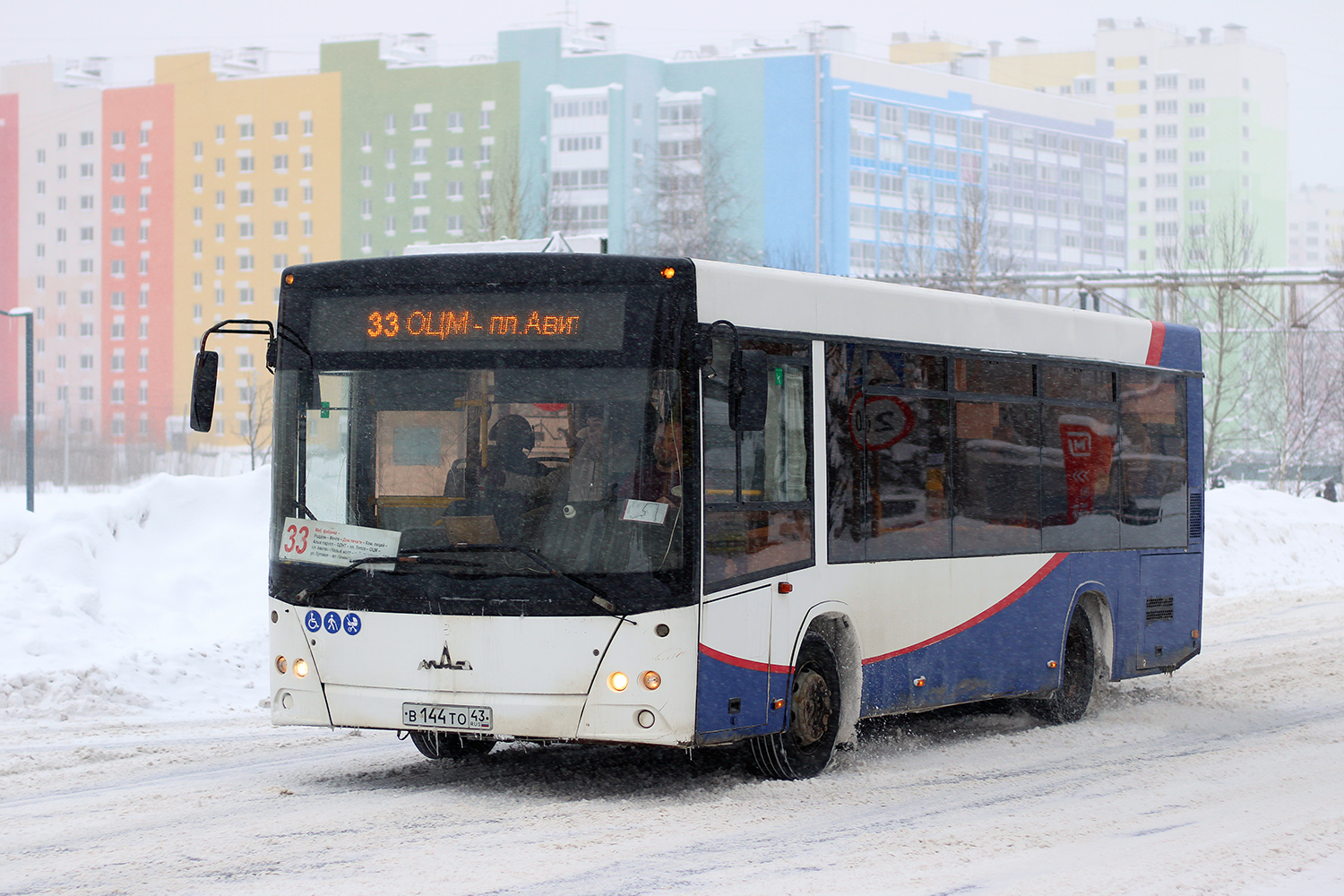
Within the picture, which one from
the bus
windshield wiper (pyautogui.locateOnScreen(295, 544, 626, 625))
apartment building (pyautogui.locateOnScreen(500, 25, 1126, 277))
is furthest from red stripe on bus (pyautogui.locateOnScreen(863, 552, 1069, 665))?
apartment building (pyautogui.locateOnScreen(500, 25, 1126, 277))

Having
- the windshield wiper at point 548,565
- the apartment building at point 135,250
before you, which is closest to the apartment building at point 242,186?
the apartment building at point 135,250

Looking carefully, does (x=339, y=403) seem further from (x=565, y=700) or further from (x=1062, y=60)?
(x=1062, y=60)

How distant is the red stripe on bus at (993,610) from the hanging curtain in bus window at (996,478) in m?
0.21

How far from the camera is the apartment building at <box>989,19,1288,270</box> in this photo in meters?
177

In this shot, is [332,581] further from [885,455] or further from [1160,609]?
[1160,609]

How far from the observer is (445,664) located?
9.08 metres

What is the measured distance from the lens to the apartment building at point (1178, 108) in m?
177

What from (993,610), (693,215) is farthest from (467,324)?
(693,215)

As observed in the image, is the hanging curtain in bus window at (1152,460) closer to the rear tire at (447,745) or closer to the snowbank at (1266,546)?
the rear tire at (447,745)

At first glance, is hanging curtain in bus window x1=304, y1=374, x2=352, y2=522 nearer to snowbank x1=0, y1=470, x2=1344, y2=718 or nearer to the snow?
the snow

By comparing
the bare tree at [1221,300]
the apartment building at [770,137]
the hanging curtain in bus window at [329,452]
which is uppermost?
the apartment building at [770,137]

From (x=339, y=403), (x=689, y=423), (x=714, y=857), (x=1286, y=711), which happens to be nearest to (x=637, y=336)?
(x=689, y=423)

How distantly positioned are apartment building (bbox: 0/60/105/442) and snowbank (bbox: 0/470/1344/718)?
110 m

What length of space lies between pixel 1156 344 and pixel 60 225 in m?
123
